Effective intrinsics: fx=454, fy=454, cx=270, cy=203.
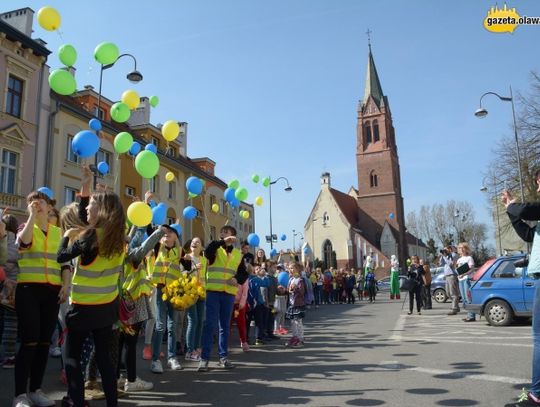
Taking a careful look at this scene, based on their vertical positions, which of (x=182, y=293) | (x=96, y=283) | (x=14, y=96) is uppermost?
(x=14, y=96)

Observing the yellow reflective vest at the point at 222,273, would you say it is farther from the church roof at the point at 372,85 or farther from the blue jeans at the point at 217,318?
the church roof at the point at 372,85

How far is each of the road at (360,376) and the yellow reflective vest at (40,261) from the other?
1.49 m

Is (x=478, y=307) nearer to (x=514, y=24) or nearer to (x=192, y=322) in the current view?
(x=192, y=322)

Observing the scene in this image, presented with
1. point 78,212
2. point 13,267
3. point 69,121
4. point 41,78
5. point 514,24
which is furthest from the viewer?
point 69,121

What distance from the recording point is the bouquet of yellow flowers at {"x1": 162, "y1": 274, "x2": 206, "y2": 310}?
6918 millimetres

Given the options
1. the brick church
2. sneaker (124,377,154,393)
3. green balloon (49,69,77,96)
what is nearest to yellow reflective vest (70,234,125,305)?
sneaker (124,377,154,393)

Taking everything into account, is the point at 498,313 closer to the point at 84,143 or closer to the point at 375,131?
the point at 84,143

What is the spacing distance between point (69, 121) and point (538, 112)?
27.6 metres

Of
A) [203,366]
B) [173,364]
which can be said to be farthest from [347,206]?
[203,366]

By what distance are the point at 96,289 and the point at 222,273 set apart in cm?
308

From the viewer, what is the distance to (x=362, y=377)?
6078 mm

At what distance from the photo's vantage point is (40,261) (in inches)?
190

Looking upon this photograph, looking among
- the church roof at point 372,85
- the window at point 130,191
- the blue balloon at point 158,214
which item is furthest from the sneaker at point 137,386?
the church roof at point 372,85

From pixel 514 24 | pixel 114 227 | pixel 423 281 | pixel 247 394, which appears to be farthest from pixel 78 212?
pixel 514 24
